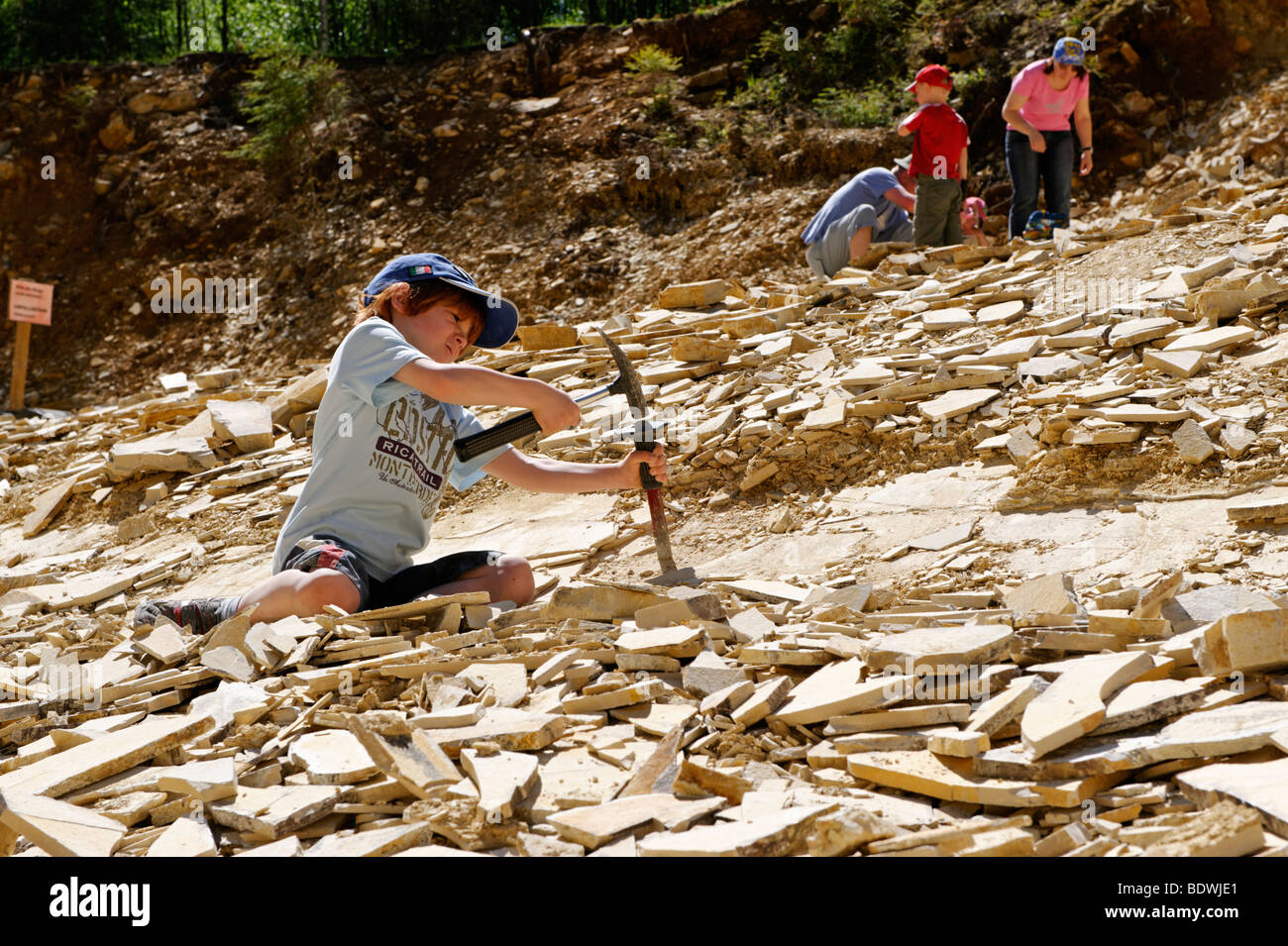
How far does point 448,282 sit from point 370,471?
2.32ft

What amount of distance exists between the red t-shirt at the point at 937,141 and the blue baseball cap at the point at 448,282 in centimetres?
452

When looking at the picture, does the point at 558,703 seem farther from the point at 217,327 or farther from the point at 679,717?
the point at 217,327

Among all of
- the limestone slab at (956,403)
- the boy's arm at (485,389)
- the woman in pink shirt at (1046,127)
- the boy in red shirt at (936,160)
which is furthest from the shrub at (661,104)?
the boy's arm at (485,389)

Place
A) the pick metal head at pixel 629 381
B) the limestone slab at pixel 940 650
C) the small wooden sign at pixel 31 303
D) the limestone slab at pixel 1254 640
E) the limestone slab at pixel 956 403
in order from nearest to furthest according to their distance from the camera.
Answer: the limestone slab at pixel 1254 640
the limestone slab at pixel 940 650
the pick metal head at pixel 629 381
the limestone slab at pixel 956 403
the small wooden sign at pixel 31 303

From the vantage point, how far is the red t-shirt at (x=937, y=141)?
7270 millimetres

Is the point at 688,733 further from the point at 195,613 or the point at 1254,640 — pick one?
the point at 195,613

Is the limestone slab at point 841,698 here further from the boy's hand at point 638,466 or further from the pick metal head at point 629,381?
the pick metal head at point 629,381

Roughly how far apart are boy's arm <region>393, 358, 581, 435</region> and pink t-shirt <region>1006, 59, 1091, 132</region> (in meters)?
5.57

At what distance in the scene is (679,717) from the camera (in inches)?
99.3

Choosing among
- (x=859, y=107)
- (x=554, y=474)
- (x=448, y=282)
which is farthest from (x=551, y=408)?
(x=859, y=107)

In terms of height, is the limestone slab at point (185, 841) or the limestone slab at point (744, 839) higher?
the limestone slab at point (744, 839)

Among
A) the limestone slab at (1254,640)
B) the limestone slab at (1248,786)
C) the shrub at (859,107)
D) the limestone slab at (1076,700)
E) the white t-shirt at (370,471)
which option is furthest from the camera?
the shrub at (859,107)

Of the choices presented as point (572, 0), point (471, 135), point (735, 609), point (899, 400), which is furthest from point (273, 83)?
point (735, 609)

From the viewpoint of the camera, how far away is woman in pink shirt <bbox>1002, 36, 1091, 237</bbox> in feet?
23.9
